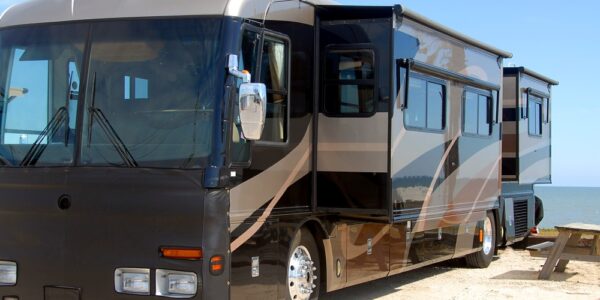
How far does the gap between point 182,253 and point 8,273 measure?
1.50 meters

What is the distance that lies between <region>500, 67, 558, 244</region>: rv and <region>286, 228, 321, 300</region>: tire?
587 cm

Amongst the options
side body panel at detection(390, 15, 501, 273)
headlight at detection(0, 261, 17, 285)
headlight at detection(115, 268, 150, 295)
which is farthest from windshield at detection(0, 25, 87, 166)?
side body panel at detection(390, 15, 501, 273)

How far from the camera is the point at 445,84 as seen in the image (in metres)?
9.41

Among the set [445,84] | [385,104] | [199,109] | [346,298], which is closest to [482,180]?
[445,84]

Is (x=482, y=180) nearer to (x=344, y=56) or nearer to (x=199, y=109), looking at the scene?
(x=344, y=56)

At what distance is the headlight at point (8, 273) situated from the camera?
6129 millimetres

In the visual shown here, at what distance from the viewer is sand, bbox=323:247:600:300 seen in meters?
9.34

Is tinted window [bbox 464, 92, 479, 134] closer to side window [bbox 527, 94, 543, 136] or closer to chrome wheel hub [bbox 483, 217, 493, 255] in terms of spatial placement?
chrome wheel hub [bbox 483, 217, 493, 255]

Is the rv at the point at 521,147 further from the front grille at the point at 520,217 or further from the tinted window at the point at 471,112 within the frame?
the tinted window at the point at 471,112

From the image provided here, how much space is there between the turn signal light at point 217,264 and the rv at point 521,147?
779 centimetres

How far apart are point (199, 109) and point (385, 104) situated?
92.4 inches

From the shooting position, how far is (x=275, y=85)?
268 inches

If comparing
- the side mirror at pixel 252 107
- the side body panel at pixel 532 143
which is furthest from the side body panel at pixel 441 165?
the side body panel at pixel 532 143

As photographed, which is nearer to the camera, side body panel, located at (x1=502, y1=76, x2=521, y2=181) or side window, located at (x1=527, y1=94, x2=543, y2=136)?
side body panel, located at (x1=502, y1=76, x2=521, y2=181)
